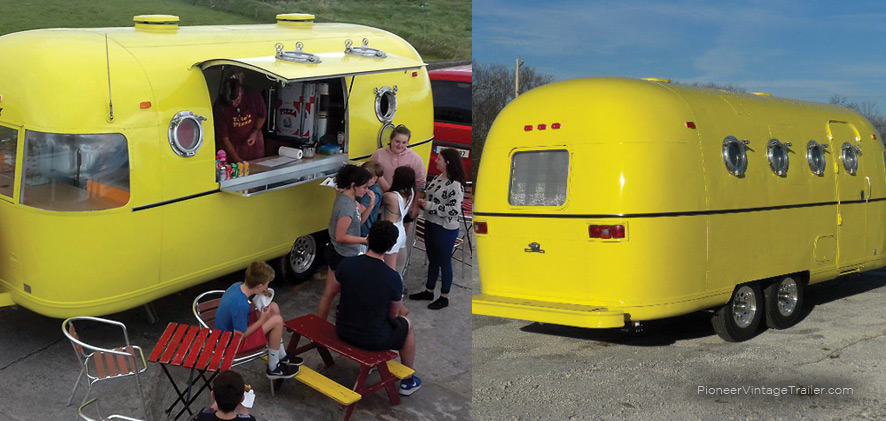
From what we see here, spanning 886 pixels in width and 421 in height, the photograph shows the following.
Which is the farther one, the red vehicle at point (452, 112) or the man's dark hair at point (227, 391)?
the red vehicle at point (452, 112)

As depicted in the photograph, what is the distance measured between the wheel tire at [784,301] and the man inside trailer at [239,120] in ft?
16.3

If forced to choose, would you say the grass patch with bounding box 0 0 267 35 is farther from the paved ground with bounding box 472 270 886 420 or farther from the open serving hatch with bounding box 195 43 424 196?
the paved ground with bounding box 472 270 886 420

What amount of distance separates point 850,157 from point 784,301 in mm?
1959

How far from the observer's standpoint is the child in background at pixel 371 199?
23.0 feet

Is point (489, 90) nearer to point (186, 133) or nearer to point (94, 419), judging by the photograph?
point (186, 133)

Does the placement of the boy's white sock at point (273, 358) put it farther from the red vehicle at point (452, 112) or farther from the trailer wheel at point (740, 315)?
the red vehicle at point (452, 112)

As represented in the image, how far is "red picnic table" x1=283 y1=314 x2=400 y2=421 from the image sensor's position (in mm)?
5461

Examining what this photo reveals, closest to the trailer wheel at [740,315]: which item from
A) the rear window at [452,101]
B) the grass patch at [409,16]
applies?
the rear window at [452,101]

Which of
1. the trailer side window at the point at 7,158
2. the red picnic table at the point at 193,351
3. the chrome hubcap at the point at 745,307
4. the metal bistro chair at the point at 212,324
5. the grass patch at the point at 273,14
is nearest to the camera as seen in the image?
the red picnic table at the point at 193,351

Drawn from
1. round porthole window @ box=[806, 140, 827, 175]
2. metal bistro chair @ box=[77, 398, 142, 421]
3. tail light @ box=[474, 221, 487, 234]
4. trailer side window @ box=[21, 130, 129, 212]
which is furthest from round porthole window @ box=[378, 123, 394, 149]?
round porthole window @ box=[806, 140, 827, 175]

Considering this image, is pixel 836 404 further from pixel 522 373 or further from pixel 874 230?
pixel 874 230

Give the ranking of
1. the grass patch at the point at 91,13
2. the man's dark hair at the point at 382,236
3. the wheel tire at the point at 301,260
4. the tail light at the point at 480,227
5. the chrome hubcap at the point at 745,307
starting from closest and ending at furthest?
the man's dark hair at the point at 382,236 → the tail light at the point at 480,227 → the chrome hubcap at the point at 745,307 → the wheel tire at the point at 301,260 → the grass patch at the point at 91,13

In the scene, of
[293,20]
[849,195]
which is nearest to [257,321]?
[293,20]

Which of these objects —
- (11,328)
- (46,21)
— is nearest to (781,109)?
(11,328)
